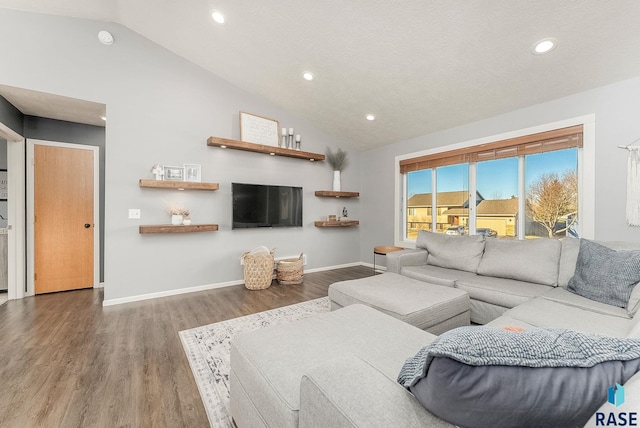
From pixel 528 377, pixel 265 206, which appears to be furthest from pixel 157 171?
pixel 528 377

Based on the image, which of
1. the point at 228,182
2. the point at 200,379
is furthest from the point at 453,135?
the point at 200,379

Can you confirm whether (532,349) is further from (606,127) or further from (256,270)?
(256,270)

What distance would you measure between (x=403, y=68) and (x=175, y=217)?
10.9ft

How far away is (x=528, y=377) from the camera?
0.56 m

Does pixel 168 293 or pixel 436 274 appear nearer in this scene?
pixel 436 274

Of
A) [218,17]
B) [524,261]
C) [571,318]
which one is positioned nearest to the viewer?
[571,318]

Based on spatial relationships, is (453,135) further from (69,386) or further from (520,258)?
(69,386)

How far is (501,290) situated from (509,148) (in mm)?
2007

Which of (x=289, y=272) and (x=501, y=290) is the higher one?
(x=501, y=290)

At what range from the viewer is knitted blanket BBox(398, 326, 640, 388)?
562mm

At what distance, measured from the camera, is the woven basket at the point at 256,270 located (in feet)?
12.7

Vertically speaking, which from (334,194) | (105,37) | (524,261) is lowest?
(524,261)

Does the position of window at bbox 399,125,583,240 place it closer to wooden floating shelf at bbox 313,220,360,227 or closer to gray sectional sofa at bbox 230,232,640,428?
gray sectional sofa at bbox 230,232,640,428

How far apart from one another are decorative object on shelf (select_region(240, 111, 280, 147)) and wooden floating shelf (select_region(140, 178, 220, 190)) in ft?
3.02
